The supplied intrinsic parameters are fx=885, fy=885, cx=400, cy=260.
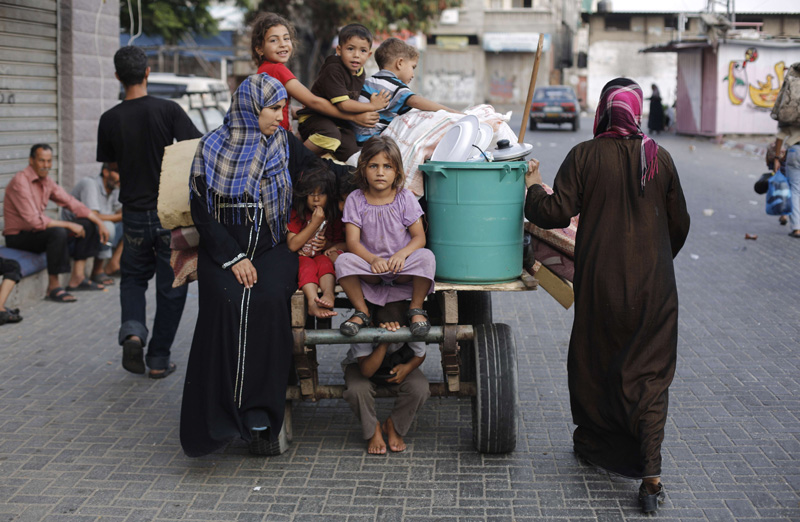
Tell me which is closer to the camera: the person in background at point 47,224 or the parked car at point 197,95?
the person in background at point 47,224

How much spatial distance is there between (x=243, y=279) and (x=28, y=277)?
450 cm

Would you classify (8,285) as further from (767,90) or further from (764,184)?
(767,90)

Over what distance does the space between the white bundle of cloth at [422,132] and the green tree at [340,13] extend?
64.3ft

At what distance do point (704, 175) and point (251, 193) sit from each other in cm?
1498

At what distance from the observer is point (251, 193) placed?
443cm

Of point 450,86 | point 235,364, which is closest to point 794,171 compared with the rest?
point 235,364

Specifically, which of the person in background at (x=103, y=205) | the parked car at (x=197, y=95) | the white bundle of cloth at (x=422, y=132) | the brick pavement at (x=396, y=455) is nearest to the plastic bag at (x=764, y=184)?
the brick pavement at (x=396, y=455)

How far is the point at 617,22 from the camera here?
48500 millimetres

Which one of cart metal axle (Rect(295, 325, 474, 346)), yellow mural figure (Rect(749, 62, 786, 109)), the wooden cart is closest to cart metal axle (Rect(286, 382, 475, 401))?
the wooden cart

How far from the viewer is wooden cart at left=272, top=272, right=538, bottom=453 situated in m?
4.32

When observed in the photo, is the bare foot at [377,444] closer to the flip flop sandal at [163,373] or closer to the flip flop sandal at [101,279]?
the flip flop sandal at [163,373]

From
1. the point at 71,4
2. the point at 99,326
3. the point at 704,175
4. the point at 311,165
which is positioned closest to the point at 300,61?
the point at 704,175

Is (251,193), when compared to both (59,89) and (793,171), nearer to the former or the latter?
(59,89)

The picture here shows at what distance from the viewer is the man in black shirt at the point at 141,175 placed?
18.7ft
